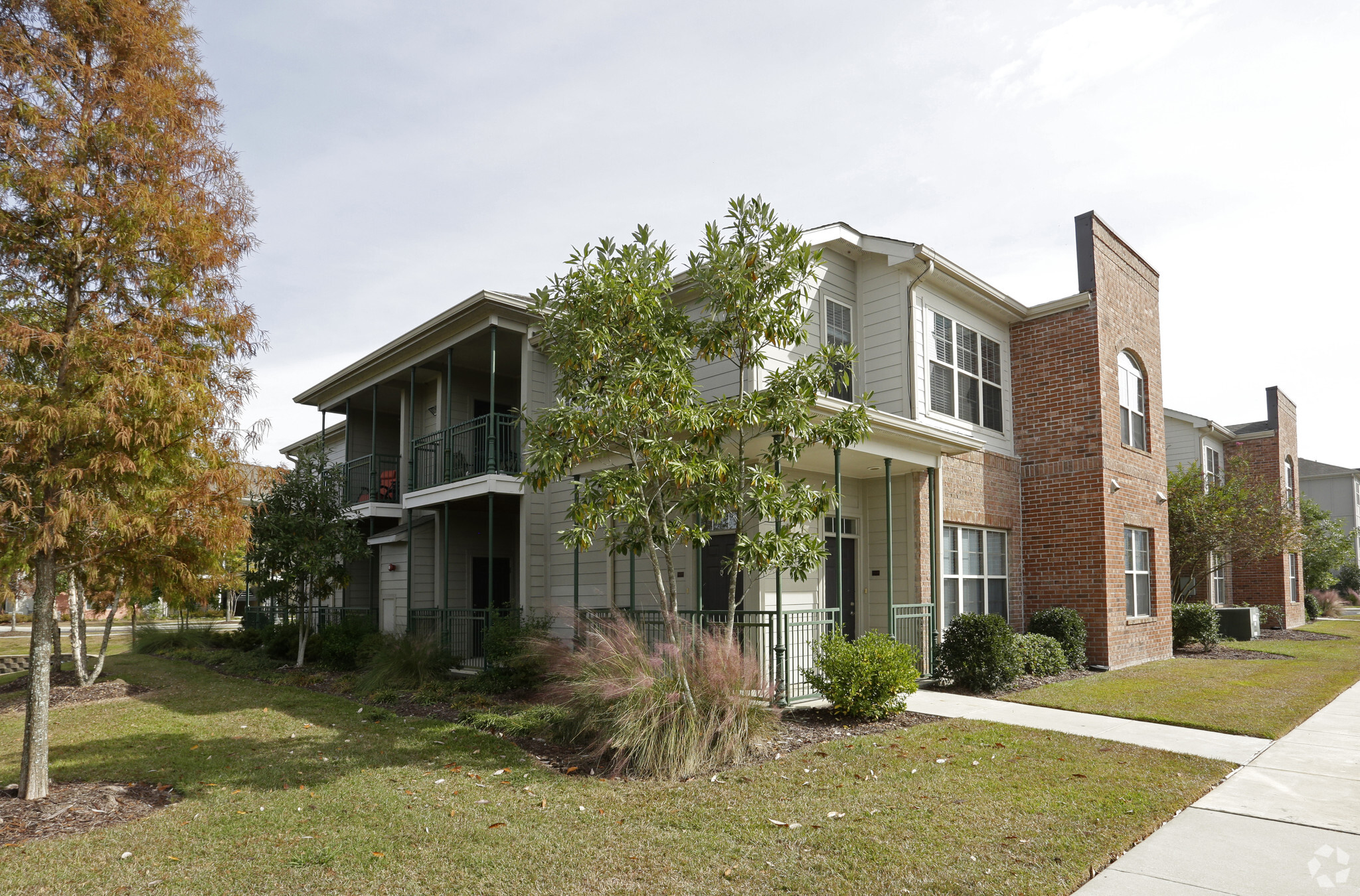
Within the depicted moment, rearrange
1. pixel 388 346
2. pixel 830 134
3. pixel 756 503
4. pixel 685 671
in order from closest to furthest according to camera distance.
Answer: pixel 685 671 < pixel 756 503 < pixel 830 134 < pixel 388 346

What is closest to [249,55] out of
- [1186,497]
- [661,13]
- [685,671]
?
[661,13]

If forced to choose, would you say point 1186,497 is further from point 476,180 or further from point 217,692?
point 217,692

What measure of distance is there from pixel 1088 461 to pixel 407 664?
11.4 meters

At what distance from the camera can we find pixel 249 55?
7613mm

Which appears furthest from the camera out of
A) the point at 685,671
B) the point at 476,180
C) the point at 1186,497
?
the point at 1186,497

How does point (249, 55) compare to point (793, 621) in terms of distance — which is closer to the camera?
point (249, 55)

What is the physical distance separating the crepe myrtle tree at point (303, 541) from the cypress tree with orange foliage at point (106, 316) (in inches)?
357

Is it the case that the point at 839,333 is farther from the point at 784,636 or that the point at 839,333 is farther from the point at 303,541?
the point at 303,541

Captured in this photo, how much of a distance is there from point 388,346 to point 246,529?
31.6 ft

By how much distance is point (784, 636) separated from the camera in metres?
9.61

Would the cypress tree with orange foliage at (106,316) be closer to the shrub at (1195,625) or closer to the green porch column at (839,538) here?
the green porch column at (839,538)

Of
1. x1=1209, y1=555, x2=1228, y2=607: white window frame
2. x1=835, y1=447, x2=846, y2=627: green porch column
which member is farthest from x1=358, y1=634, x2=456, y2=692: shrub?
x1=1209, y1=555, x2=1228, y2=607: white window frame

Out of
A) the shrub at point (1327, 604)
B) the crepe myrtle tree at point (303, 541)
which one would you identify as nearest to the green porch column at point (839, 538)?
the crepe myrtle tree at point (303, 541)

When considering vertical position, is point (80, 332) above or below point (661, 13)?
below
